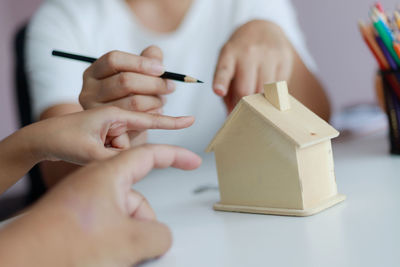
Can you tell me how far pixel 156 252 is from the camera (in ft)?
1.15

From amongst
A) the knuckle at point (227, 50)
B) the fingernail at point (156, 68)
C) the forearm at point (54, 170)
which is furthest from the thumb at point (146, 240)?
the forearm at point (54, 170)

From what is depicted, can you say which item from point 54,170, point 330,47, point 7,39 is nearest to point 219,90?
point 54,170

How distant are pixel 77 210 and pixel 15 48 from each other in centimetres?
85

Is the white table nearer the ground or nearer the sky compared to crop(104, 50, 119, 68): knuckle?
nearer the ground

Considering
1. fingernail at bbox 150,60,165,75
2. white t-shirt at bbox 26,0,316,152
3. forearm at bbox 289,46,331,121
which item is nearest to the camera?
fingernail at bbox 150,60,165,75

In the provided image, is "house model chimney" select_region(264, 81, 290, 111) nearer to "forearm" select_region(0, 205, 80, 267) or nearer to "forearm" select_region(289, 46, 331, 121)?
"forearm" select_region(0, 205, 80, 267)

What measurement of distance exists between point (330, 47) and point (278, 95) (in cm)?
140

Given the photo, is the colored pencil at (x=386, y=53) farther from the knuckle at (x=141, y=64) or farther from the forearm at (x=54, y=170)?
the forearm at (x=54, y=170)

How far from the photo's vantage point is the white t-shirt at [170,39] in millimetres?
1059

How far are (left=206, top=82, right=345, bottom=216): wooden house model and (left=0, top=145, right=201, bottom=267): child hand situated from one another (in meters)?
0.15

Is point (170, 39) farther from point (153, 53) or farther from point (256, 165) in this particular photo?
point (256, 165)

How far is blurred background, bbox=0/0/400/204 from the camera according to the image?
5.63ft

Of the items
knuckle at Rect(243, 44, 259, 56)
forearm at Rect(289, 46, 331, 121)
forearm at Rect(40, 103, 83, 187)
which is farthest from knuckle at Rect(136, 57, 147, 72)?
forearm at Rect(289, 46, 331, 121)

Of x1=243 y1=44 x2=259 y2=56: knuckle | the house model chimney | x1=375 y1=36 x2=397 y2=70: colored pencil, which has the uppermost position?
x1=243 y1=44 x2=259 y2=56: knuckle
